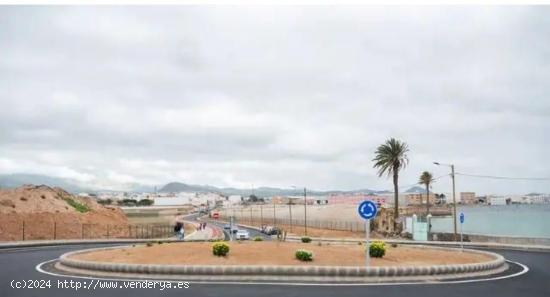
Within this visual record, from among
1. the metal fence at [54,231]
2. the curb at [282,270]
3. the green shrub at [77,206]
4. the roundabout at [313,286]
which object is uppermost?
the green shrub at [77,206]

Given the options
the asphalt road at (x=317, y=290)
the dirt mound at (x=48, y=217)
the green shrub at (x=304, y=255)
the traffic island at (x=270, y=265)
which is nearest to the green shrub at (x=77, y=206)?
the dirt mound at (x=48, y=217)

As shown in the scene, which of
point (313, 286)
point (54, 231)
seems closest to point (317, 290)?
point (313, 286)

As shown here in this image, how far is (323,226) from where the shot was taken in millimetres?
112125

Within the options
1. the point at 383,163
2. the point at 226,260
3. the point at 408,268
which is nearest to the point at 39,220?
the point at 383,163

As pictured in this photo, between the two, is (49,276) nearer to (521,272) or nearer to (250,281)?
(250,281)

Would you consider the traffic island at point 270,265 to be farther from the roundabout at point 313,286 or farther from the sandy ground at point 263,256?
the roundabout at point 313,286

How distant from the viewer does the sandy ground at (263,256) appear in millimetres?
22328

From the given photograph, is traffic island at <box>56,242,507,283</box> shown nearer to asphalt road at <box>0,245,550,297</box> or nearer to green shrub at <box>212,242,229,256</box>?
green shrub at <box>212,242,229,256</box>

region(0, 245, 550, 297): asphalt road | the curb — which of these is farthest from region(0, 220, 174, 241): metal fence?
region(0, 245, 550, 297): asphalt road

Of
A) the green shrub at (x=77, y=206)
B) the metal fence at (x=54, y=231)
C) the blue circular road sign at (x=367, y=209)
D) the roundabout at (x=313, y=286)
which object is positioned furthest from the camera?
the green shrub at (x=77, y=206)

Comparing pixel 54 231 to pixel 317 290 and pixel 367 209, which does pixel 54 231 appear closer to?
pixel 367 209

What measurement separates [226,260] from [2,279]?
835 centimetres

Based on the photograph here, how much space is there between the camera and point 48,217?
69.3m

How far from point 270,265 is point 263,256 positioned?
2.45 meters
